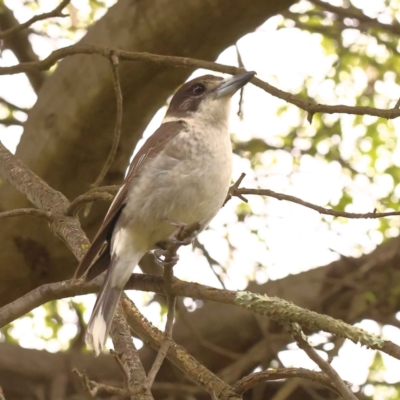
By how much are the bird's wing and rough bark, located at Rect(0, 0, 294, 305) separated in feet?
3.25

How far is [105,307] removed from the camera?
2.59m

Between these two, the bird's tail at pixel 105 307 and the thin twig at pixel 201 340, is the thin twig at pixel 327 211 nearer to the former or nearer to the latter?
the bird's tail at pixel 105 307

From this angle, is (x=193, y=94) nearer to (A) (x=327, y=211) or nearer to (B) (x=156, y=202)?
(B) (x=156, y=202)

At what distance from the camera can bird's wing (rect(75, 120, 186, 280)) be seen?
2639 mm

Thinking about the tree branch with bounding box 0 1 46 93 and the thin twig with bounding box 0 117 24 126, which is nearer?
the tree branch with bounding box 0 1 46 93

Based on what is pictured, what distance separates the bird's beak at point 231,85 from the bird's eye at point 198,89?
0.30 ft

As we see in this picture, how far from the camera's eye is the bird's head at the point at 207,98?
3219 millimetres

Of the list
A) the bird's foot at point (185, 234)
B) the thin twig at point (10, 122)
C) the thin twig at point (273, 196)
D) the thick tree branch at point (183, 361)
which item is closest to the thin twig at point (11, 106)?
the thin twig at point (10, 122)

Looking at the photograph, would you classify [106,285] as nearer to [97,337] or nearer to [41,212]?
[97,337]

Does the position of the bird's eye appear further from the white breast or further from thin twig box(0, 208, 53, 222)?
thin twig box(0, 208, 53, 222)

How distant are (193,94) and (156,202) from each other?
2.92 feet

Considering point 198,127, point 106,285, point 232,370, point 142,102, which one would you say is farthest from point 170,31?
point 232,370

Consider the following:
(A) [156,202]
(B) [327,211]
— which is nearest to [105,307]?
(A) [156,202]

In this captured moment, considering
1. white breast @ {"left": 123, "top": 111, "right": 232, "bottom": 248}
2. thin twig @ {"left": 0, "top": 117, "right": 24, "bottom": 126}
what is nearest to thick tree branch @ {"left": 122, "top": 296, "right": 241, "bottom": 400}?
white breast @ {"left": 123, "top": 111, "right": 232, "bottom": 248}
